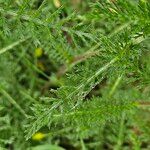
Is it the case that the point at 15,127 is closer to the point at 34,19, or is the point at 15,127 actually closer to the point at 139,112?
the point at 139,112

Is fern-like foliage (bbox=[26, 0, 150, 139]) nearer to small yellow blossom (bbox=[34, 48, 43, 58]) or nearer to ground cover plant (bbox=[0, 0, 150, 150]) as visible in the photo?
ground cover plant (bbox=[0, 0, 150, 150])

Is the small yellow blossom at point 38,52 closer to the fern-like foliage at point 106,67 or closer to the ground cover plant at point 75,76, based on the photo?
the ground cover plant at point 75,76

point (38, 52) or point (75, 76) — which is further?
point (38, 52)

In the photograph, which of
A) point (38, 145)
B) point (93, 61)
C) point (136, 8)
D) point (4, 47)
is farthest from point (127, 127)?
point (136, 8)

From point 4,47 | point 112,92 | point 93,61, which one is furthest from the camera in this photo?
point 112,92

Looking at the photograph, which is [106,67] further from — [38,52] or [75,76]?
[38,52]

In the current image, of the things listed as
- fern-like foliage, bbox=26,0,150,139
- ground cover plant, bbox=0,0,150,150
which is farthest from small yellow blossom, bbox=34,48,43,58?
fern-like foliage, bbox=26,0,150,139

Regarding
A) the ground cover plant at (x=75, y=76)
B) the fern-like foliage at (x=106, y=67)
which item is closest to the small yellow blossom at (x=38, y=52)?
the ground cover plant at (x=75, y=76)

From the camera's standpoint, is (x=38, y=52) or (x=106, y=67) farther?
(x=38, y=52)

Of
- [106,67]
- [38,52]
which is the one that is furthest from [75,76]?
[38,52]
